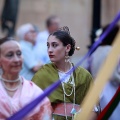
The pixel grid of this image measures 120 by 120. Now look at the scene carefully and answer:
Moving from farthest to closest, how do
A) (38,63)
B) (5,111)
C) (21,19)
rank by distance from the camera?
1. (21,19)
2. (38,63)
3. (5,111)

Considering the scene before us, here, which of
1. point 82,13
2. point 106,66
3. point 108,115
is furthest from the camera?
point 82,13

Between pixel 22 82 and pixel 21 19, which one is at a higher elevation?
pixel 22 82

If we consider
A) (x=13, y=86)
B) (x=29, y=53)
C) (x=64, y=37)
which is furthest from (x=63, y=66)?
(x=29, y=53)

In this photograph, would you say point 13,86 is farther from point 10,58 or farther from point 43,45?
point 43,45

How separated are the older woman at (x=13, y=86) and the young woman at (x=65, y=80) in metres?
0.53

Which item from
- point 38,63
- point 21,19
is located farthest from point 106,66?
point 21,19

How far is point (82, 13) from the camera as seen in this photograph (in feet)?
49.1

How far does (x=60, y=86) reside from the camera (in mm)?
5652

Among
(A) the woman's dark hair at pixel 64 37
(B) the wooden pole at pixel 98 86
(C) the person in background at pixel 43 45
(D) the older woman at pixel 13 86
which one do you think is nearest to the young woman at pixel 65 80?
(A) the woman's dark hair at pixel 64 37

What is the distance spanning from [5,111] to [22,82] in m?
0.33

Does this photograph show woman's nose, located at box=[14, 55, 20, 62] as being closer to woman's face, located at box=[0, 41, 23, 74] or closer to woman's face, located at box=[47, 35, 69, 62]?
woman's face, located at box=[0, 41, 23, 74]

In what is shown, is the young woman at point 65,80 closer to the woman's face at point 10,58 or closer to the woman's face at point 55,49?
the woman's face at point 55,49

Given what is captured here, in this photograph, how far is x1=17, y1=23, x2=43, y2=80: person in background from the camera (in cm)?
834

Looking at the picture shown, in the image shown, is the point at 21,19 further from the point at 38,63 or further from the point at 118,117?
the point at 118,117
